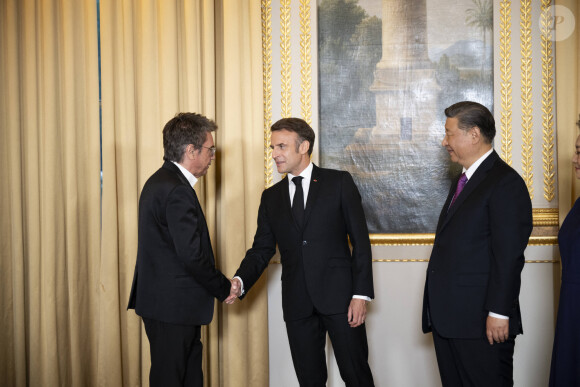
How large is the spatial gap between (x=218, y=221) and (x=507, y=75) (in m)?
2.34

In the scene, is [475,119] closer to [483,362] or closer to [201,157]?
[483,362]

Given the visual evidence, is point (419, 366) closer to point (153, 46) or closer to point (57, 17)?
point (153, 46)

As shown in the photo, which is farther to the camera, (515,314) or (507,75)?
(507,75)

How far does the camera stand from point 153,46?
3.94 m

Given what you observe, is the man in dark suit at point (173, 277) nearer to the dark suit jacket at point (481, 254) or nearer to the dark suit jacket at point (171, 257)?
the dark suit jacket at point (171, 257)

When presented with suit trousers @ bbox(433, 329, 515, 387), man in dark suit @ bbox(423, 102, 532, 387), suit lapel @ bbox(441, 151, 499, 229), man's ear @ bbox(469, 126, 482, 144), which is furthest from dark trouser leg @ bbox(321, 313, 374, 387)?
man's ear @ bbox(469, 126, 482, 144)

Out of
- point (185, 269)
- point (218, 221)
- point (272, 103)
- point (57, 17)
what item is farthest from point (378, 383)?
point (57, 17)

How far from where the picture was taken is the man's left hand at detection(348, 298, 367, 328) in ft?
10.00

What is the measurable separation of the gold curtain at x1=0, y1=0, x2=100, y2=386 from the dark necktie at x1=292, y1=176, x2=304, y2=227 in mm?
1584

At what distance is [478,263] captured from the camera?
268 centimetres

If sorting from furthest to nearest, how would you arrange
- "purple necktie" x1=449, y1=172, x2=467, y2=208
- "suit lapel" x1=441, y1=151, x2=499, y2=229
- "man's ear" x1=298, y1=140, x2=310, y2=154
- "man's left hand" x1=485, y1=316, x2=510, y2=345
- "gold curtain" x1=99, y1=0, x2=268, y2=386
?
1. "gold curtain" x1=99, y1=0, x2=268, y2=386
2. "man's ear" x1=298, y1=140, x2=310, y2=154
3. "purple necktie" x1=449, y1=172, x2=467, y2=208
4. "suit lapel" x1=441, y1=151, x2=499, y2=229
5. "man's left hand" x1=485, y1=316, x2=510, y2=345

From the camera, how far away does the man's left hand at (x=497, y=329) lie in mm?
2539

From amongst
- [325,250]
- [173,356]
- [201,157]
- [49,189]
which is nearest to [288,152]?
[201,157]

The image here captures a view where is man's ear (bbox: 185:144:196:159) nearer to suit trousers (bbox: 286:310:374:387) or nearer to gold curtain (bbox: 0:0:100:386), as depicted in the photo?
suit trousers (bbox: 286:310:374:387)
